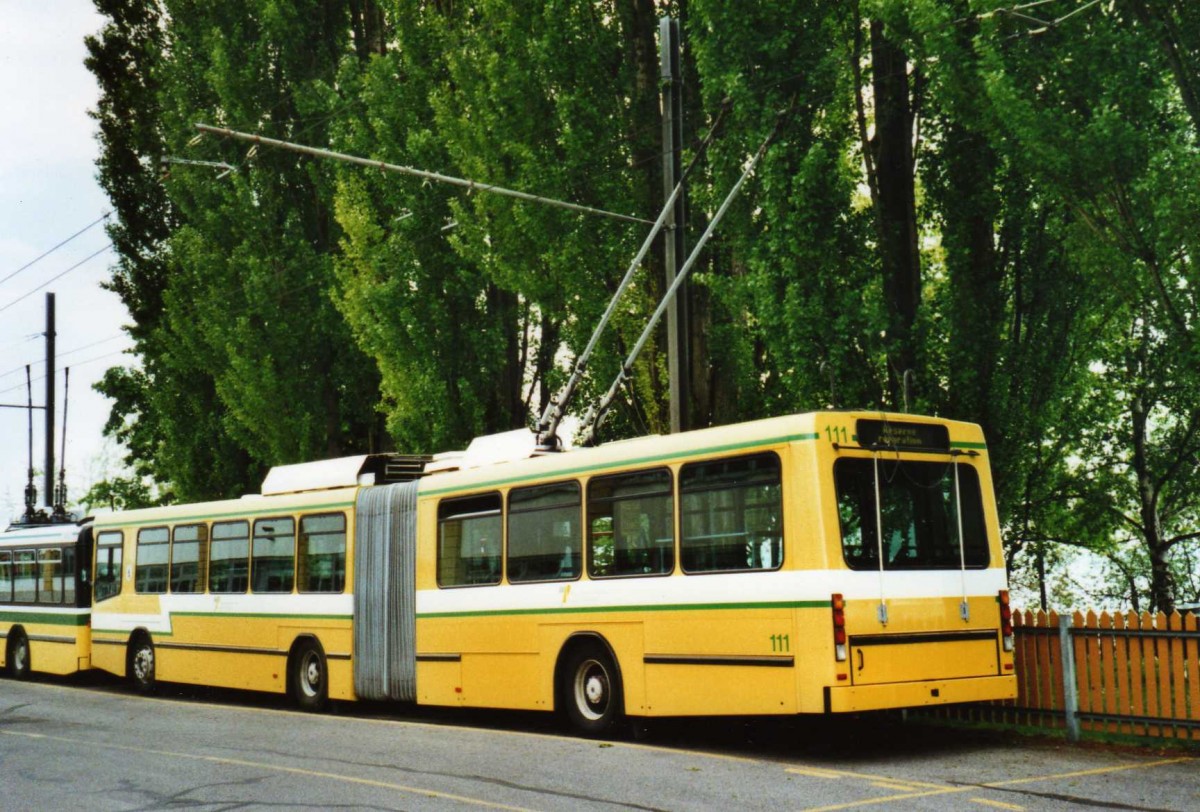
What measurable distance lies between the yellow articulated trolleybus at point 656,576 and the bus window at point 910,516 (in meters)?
0.02

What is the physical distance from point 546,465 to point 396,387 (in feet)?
36.3

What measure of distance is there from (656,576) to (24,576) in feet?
54.5

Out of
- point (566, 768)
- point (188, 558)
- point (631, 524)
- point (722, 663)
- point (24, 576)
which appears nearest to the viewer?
point (566, 768)

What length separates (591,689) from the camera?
44.1 ft

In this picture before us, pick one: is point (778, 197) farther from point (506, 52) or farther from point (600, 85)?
point (506, 52)

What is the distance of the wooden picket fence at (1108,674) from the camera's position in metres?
11.5

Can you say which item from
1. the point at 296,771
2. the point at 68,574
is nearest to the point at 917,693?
the point at 296,771

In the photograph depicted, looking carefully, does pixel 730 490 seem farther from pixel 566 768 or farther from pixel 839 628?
pixel 566 768

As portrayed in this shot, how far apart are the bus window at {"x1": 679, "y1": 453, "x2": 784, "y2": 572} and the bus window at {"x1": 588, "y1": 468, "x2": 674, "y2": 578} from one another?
0.80 feet

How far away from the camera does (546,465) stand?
1418 cm

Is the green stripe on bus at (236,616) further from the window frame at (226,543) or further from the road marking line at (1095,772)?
the road marking line at (1095,772)

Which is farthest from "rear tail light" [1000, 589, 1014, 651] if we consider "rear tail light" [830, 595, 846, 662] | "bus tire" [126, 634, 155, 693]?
"bus tire" [126, 634, 155, 693]

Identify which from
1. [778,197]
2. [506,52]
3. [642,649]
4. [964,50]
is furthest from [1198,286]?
[506,52]

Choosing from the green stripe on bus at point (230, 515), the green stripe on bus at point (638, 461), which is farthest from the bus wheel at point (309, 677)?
the green stripe on bus at point (638, 461)
